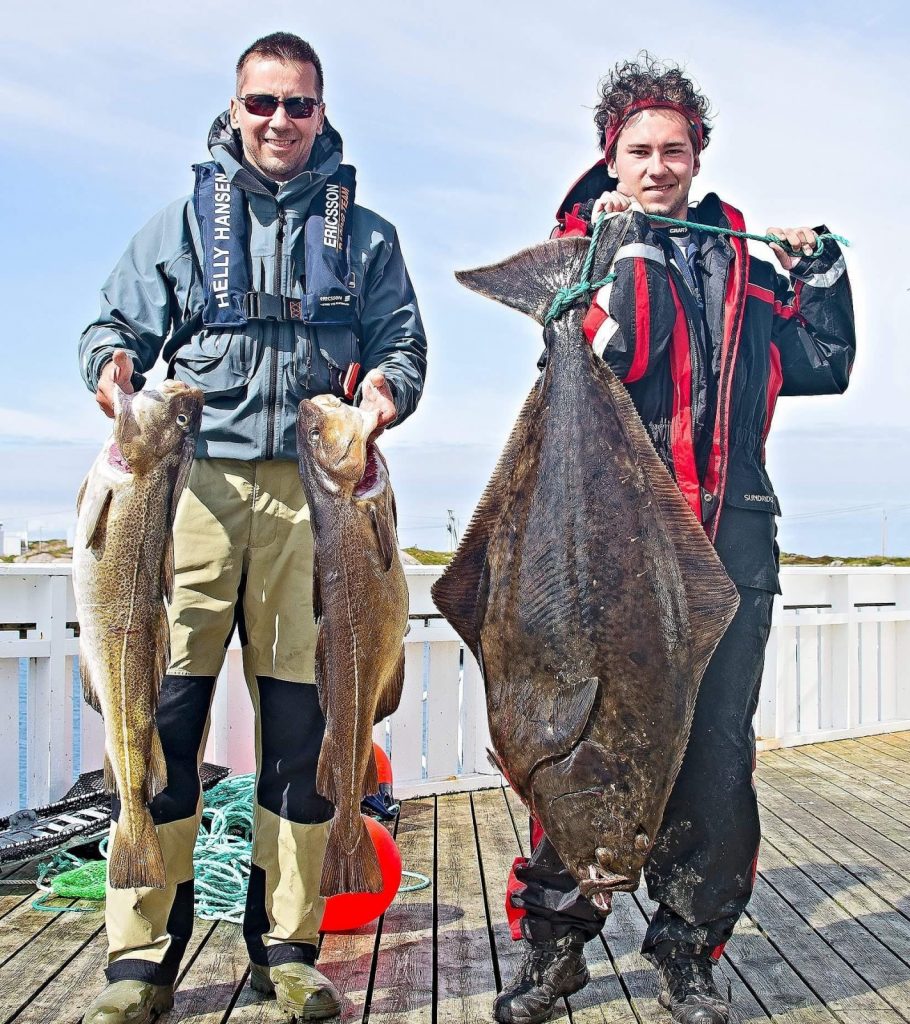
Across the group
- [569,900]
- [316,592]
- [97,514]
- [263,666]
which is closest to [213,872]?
[263,666]

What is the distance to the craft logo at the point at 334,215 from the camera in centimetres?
346

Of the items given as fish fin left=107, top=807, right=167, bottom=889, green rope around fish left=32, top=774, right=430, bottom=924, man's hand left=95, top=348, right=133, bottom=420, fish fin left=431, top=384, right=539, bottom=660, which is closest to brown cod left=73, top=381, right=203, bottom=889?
fish fin left=107, top=807, right=167, bottom=889

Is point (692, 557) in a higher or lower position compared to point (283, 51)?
lower

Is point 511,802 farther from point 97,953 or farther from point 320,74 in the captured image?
point 320,74

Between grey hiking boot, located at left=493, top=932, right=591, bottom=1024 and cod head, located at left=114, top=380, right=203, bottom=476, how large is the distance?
1842mm

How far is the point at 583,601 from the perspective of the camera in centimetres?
271

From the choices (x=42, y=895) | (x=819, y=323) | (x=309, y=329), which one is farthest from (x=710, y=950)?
(x=42, y=895)

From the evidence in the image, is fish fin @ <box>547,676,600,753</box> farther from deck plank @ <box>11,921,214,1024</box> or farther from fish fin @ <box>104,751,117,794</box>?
deck plank @ <box>11,921,214,1024</box>

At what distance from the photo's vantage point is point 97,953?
3895 millimetres

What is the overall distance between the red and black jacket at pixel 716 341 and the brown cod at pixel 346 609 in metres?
0.79

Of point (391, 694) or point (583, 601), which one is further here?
point (391, 694)

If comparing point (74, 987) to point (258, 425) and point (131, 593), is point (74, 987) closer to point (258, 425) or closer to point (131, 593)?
point (131, 593)

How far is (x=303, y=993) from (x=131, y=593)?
132 cm

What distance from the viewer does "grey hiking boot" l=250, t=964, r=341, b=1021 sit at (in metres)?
3.24
